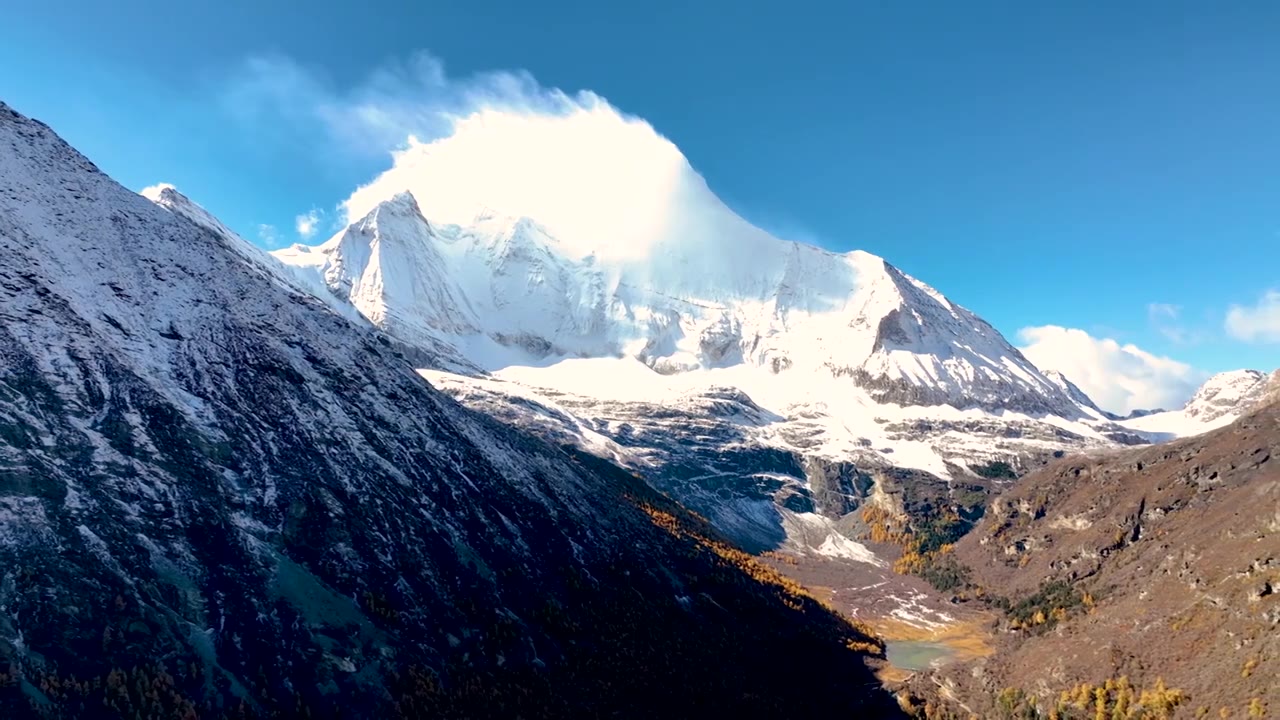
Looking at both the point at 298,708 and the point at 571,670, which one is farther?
the point at 571,670

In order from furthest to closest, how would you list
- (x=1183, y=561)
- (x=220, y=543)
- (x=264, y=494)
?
(x=1183, y=561)
(x=264, y=494)
(x=220, y=543)

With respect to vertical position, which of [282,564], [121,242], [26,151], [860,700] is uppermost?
[26,151]

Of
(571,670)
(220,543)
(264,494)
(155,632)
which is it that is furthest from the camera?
(571,670)

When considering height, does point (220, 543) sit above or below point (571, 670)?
above

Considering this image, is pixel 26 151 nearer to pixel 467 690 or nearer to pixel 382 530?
pixel 382 530

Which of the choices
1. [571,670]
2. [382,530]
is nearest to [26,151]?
[382,530]

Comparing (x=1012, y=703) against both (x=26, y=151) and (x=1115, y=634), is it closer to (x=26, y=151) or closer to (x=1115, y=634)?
(x=1115, y=634)
